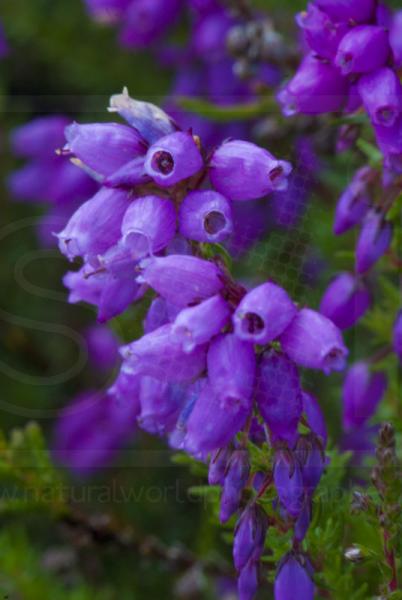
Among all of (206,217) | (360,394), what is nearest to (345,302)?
(360,394)

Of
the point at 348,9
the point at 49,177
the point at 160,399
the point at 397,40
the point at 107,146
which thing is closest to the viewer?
the point at 107,146

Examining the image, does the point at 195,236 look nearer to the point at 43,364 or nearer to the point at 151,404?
the point at 151,404

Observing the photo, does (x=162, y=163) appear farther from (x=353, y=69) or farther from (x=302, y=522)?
(x=302, y=522)

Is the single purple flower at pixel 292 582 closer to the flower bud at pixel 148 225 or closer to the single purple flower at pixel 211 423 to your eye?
the single purple flower at pixel 211 423

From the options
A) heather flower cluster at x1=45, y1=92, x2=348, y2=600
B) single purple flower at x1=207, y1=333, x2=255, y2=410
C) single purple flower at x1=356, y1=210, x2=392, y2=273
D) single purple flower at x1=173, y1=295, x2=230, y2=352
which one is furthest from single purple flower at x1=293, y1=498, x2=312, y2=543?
single purple flower at x1=356, y1=210, x2=392, y2=273

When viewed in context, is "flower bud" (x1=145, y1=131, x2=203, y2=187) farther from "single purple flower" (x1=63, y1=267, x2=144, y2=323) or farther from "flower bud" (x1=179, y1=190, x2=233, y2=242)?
"single purple flower" (x1=63, y1=267, x2=144, y2=323)
